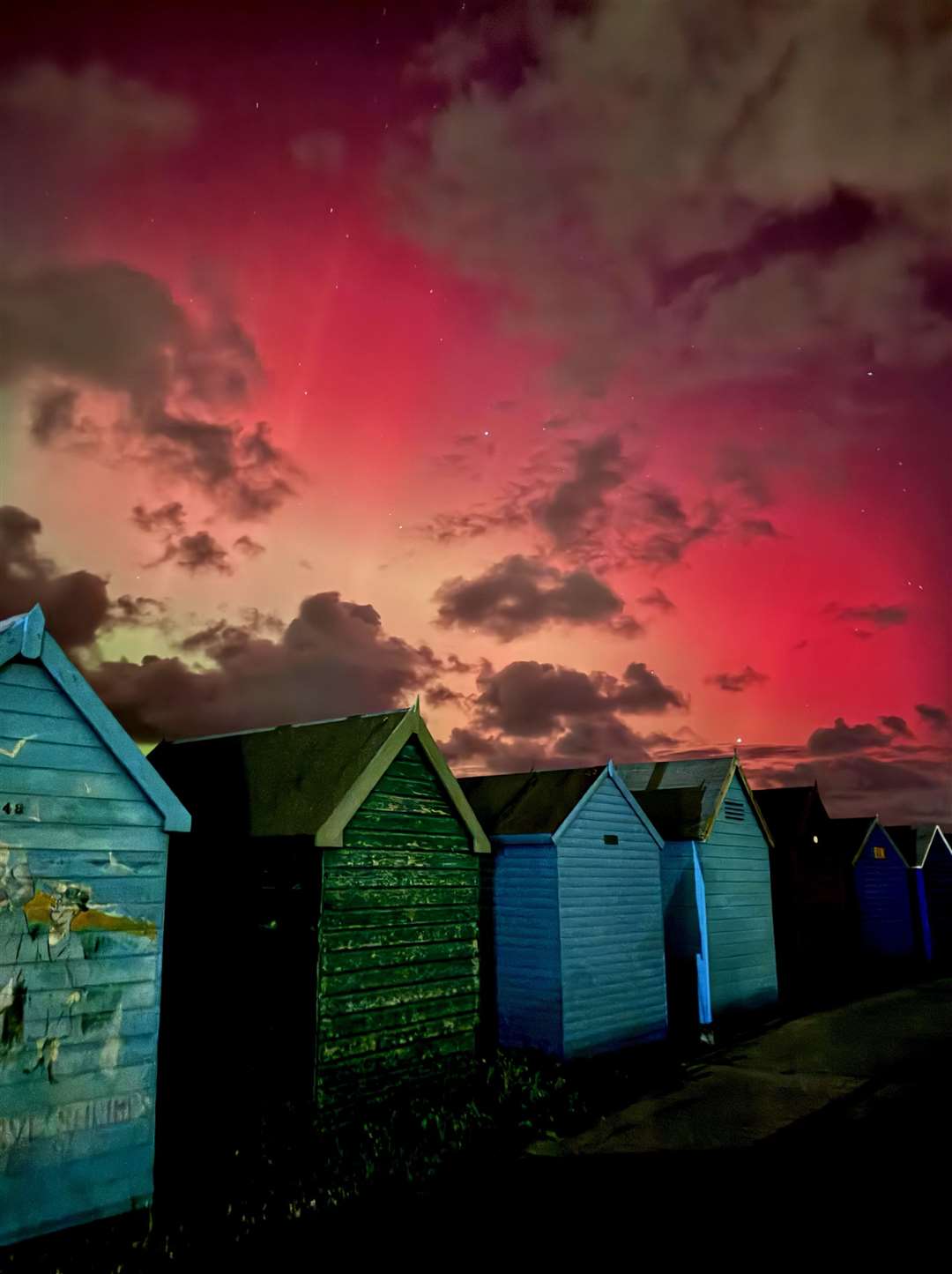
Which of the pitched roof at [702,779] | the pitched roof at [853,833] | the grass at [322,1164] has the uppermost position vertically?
the pitched roof at [702,779]

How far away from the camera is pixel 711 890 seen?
71.0 feet

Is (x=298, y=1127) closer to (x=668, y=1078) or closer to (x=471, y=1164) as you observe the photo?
(x=471, y=1164)

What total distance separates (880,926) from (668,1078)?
20.1 meters

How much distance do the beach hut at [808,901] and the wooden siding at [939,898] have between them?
655 cm

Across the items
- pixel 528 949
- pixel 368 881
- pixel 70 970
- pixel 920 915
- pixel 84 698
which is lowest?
pixel 920 915

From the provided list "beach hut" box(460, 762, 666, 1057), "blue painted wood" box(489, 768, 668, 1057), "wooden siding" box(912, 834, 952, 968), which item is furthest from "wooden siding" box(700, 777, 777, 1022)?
"wooden siding" box(912, 834, 952, 968)

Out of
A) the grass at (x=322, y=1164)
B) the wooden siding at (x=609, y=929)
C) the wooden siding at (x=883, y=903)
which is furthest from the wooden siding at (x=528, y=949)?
the wooden siding at (x=883, y=903)

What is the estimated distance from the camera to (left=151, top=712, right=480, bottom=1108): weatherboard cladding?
39.3 ft

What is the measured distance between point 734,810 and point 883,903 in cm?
1308

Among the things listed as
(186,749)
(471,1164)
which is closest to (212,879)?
(186,749)

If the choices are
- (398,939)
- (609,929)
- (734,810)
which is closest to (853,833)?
(734,810)

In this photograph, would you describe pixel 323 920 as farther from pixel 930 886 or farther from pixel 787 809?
pixel 930 886

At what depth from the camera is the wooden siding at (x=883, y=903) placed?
30.9m

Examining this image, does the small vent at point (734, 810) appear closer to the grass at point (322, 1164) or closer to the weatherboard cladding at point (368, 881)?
the grass at point (322, 1164)
